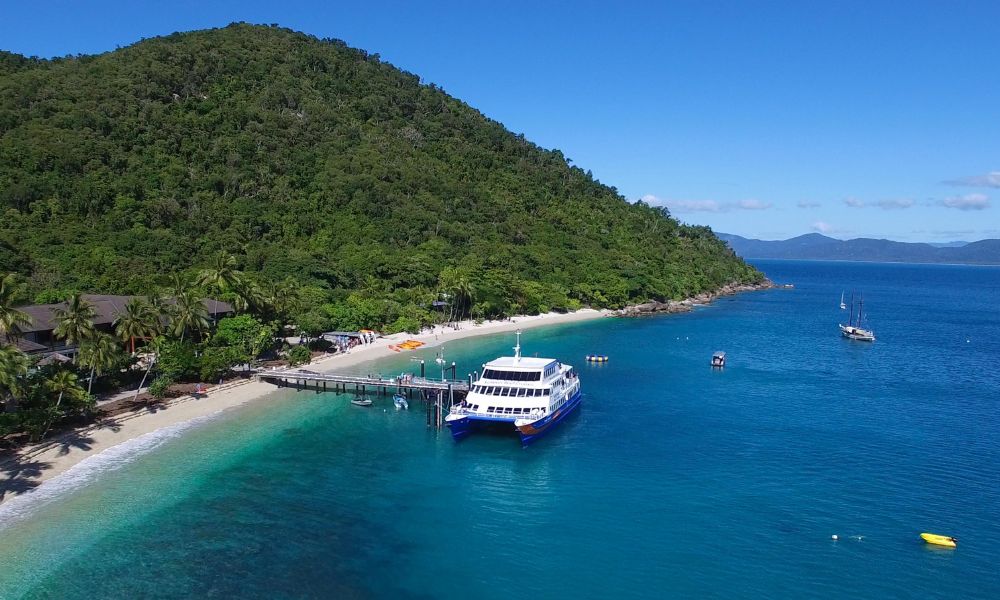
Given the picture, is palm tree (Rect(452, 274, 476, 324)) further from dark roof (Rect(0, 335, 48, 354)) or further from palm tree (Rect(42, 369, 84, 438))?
palm tree (Rect(42, 369, 84, 438))

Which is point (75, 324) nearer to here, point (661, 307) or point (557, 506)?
point (557, 506)

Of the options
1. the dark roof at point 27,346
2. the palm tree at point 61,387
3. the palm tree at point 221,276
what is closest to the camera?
the palm tree at point 61,387

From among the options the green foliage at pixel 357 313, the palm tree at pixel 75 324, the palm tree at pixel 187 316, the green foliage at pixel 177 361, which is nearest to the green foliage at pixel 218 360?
the green foliage at pixel 177 361

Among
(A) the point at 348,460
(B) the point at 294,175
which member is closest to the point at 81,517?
(A) the point at 348,460

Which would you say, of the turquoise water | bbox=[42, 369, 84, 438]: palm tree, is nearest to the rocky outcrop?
the turquoise water

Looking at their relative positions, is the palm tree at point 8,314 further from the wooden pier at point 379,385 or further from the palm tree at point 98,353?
the wooden pier at point 379,385

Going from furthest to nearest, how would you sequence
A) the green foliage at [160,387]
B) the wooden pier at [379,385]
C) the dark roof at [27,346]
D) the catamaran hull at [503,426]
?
the wooden pier at [379,385]
the green foliage at [160,387]
the dark roof at [27,346]
the catamaran hull at [503,426]

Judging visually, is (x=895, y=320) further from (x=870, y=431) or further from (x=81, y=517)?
(x=81, y=517)
